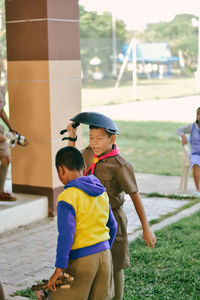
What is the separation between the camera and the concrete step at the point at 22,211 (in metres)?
6.19

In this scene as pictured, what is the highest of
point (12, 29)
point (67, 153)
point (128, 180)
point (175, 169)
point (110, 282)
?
point (12, 29)

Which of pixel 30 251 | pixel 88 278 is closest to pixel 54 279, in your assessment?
pixel 88 278

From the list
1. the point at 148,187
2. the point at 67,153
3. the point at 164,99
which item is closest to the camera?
the point at 67,153

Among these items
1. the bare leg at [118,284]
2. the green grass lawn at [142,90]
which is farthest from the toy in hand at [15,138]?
the green grass lawn at [142,90]

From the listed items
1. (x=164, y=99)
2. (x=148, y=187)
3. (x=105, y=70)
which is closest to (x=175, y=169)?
(x=148, y=187)

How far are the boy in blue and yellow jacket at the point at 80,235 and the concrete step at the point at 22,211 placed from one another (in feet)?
10.8

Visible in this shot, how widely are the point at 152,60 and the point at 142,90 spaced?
7.30 feet

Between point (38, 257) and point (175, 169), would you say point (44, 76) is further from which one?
point (175, 169)

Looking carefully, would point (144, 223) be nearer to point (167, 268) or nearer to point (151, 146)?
point (167, 268)

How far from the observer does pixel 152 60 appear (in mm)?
25688

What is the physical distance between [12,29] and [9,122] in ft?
3.95

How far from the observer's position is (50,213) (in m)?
6.77

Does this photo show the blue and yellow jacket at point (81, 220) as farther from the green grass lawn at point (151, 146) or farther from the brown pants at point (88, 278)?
the green grass lawn at point (151, 146)

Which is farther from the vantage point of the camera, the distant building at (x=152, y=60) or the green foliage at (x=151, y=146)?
the distant building at (x=152, y=60)
